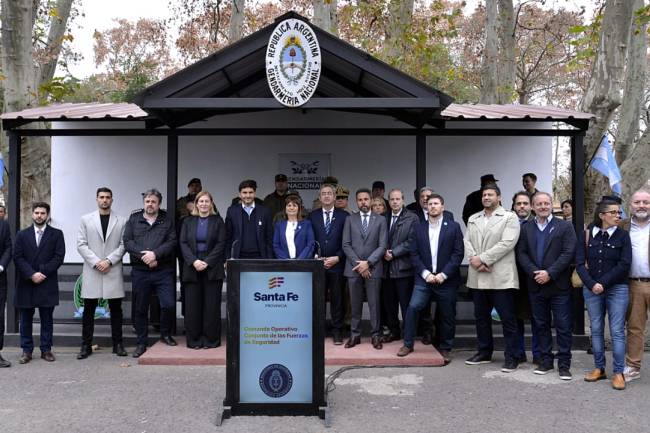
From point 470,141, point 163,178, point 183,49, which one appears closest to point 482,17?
point 183,49

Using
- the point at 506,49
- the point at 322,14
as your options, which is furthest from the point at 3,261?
the point at 506,49

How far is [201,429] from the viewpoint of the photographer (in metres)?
4.73

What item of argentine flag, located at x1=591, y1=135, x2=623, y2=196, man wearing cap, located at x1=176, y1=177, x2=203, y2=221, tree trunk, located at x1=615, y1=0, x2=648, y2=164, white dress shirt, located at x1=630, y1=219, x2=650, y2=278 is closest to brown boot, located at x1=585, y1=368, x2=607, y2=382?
white dress shirt, located at x1=630, y1=219, x2=650, y2=278

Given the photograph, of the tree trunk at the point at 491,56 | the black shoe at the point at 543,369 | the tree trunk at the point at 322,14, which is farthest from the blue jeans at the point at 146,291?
the tree trunk at the point at 491,56

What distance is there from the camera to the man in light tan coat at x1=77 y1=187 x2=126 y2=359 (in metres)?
6.94

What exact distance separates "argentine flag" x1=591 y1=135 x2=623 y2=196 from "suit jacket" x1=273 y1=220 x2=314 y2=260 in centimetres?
400

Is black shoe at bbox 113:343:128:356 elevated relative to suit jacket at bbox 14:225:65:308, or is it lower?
lower

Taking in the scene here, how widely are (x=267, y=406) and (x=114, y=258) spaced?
9.76ft

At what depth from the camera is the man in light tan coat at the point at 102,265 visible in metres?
6.94

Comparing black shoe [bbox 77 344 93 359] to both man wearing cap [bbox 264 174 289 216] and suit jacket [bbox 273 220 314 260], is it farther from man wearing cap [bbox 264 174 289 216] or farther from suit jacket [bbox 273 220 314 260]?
man wearing cap [bbox 264 174 289 216]

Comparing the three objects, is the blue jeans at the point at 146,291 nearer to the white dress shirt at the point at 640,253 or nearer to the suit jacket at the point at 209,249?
the suit jacket at the point at 209,249

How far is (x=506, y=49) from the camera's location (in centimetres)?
1780

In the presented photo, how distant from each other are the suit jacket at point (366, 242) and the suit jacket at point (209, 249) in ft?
4.78

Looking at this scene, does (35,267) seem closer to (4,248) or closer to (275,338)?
(4,248)
